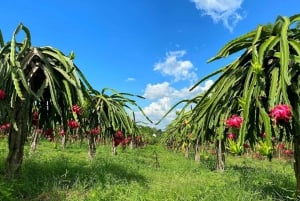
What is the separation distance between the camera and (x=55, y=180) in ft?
26.5

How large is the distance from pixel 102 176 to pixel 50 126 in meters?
1.67

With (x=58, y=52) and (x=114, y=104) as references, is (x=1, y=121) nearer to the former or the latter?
(x=58, y=52)

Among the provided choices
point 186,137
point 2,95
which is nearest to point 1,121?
point 2,95

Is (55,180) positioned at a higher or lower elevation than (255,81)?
lower

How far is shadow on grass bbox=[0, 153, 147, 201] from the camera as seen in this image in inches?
271

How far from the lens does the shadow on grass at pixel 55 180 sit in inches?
271

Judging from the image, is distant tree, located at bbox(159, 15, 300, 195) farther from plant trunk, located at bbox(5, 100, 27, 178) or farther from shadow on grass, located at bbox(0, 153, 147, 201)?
plant trunk, located at bbox(5, 100, 27, 178)

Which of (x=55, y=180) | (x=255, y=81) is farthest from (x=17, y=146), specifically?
(x=255, y=81)

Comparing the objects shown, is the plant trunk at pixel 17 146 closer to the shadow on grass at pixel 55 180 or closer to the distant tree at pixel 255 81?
the shadow on grass at pixel 55 180

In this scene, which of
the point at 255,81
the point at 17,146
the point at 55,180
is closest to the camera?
the point at 255,81

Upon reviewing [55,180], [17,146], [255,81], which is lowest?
[55,180]

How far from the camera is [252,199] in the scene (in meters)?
7.13

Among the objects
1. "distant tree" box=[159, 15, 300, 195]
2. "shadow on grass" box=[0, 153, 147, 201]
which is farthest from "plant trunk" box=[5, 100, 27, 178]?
"distant tree" box=[159, 15, 300, 195]

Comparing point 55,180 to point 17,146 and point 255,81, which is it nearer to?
point 17,146
